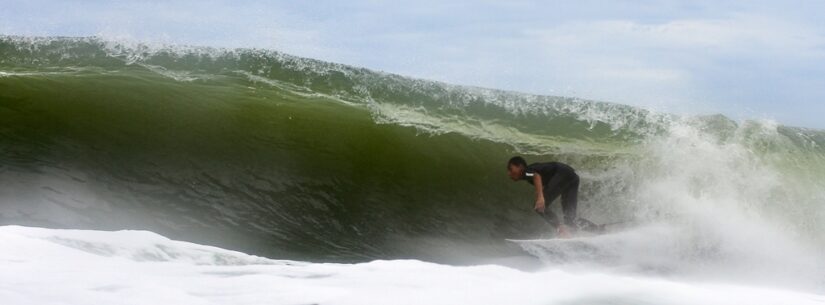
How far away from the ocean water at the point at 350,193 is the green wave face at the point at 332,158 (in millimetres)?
36

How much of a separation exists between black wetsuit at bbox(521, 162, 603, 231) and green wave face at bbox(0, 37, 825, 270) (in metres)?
0.66

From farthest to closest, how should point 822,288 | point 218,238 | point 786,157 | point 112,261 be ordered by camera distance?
point 786,157, point 822,288, point 218,238, point 112,261

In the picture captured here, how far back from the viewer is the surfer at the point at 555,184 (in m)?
A: 8.33

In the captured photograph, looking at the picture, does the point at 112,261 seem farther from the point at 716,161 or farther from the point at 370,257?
the point at 716,161

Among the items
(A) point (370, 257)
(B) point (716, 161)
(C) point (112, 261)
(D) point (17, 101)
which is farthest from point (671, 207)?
(D) point (17, 101)

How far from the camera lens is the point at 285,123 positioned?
430 inches

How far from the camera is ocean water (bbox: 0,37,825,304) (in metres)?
5.62

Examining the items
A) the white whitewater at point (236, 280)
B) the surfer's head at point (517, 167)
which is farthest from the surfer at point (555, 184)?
the white whitewater at point (236, 280)

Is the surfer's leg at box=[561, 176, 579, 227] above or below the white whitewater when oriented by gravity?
above

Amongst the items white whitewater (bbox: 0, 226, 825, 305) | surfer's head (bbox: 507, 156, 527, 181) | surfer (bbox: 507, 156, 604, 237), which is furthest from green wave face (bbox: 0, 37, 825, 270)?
white whitewater (bbox: 0, 226, 825, 305)

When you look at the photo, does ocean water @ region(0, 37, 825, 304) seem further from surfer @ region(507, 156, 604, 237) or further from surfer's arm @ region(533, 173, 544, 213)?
surfer's arm @ region(533, 173, 544, 213)

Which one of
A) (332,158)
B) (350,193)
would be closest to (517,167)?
(350,193)

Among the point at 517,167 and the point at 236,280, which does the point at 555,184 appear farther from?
the point at 236,280

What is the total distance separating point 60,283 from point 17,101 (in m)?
6.20
